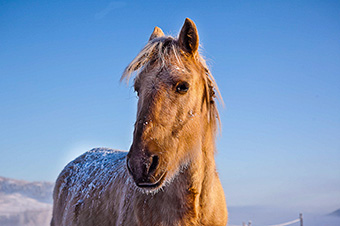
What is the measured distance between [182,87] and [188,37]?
524 mm

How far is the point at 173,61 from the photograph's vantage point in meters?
2.62

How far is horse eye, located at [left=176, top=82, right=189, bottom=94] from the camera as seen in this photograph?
2506 mm

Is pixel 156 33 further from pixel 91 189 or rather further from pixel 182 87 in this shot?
pixel 91 189

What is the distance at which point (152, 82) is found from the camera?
2504 millimetres

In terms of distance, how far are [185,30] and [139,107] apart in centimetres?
79

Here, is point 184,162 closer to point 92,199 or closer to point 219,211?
point 219,211

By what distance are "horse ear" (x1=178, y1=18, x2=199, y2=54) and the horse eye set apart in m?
0.41

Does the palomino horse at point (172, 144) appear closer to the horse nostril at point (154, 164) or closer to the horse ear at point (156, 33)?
the horse nostril at point (154, 164)

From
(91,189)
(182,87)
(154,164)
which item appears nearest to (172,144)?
(154,164)

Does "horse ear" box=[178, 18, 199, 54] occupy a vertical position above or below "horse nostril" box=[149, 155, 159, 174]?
above

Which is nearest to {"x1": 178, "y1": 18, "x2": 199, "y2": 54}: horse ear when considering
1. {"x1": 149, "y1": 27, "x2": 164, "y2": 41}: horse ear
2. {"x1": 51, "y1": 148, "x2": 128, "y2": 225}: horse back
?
{"x1": 149, "y1": 27, "x2": 164, "y2": 41}: horse ear

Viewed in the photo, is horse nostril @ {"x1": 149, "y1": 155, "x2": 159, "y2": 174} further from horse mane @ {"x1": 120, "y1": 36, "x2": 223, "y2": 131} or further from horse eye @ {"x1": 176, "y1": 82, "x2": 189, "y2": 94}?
horse mane @ {"x1": 120, "y1": 36, "x2": 223, "y2": 131}

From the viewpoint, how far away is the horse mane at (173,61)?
264 cm

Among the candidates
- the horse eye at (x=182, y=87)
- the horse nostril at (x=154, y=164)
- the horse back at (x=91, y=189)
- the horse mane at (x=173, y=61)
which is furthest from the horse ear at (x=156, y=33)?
the horse nostril at (x=154, y=164)
